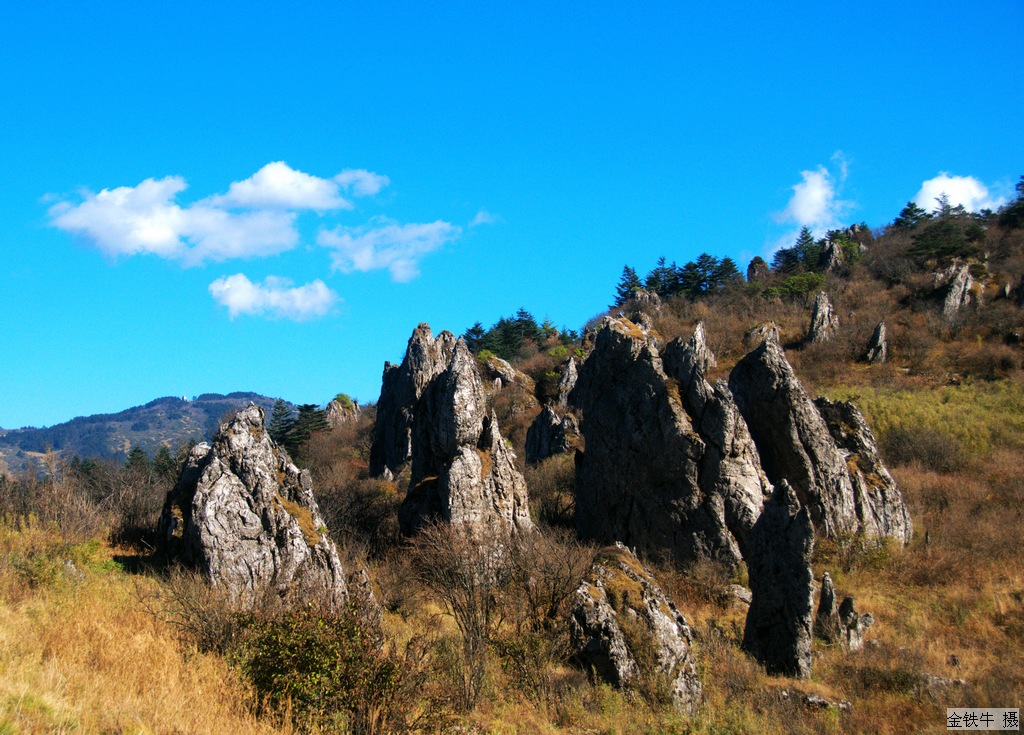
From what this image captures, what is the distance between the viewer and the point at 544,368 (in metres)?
73.6

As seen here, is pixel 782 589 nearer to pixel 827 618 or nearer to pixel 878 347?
pixel 827 618

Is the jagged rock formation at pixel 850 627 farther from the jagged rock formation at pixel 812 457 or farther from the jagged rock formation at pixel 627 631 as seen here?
the jagged rock formation at pixel 812 457

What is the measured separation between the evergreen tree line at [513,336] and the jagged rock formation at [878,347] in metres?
42.0

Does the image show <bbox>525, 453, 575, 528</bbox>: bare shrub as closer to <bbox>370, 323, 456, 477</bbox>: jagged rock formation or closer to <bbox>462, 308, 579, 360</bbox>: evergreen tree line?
<bbox>370, 323, 456, 477</bbox>: jagged rock formation

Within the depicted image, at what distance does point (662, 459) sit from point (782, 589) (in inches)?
370

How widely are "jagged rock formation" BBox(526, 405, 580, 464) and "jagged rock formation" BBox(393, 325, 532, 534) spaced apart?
1711 cm

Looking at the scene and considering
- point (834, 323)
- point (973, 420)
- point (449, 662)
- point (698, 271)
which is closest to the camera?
point (449, 662)

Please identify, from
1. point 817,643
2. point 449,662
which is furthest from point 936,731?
point 449,662

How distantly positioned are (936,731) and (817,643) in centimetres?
481

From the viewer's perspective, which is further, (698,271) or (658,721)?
(698,271)

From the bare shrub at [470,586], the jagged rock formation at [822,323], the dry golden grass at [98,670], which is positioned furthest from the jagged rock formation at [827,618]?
the jagged rock formation at [822,323]

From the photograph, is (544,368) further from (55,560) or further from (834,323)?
(55,560)

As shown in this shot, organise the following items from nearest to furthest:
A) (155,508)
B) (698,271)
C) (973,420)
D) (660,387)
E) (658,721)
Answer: (658,721), (155,508), (660,387), (973,420), (698,271)

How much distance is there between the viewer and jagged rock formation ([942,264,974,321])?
56.2 metres
